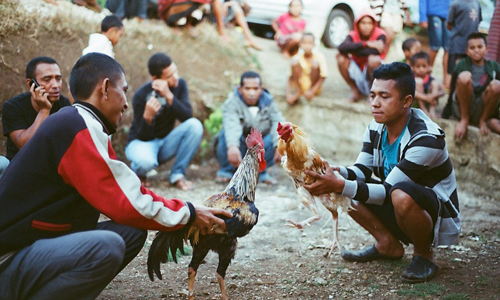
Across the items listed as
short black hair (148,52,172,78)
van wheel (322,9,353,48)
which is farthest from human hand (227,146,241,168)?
van wheel (322,9,353,48)

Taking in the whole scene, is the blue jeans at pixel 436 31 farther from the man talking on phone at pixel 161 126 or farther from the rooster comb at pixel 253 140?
the rooster comb at pixel 253 140

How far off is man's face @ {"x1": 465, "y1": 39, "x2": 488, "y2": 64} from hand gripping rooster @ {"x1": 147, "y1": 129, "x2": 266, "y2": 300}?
415 cm

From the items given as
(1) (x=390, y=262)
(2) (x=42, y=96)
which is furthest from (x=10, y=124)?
(1) (x=390, y=262)

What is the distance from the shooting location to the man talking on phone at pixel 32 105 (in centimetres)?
436

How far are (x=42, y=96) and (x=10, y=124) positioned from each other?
1.28 ft

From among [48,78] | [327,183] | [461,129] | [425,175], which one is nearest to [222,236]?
[327,183]

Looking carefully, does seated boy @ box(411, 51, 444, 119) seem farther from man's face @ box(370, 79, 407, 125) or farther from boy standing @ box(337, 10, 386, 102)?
man's face @ box(370, 79, 407, 125)

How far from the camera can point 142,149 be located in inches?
243

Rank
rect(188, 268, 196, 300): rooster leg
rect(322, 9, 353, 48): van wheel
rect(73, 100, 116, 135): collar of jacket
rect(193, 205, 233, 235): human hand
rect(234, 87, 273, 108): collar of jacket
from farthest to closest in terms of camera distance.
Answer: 1. rect(322, 9, 353, 48): van wheel
2. rect(234, 87, 273, 108): collar of jacket
3. rect(188, 268, 196, 300): rooster leg
4. rect(193, 205, 233, 235): human hand
5. rect(73, 100, 116, 135): collar of jacket

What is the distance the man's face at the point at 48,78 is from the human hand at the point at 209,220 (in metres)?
2.21

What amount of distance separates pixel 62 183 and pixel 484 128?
16.7 feet

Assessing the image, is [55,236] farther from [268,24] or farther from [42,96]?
[268,24]

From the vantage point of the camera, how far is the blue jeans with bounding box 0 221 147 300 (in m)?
2.53

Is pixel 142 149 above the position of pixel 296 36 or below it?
below
